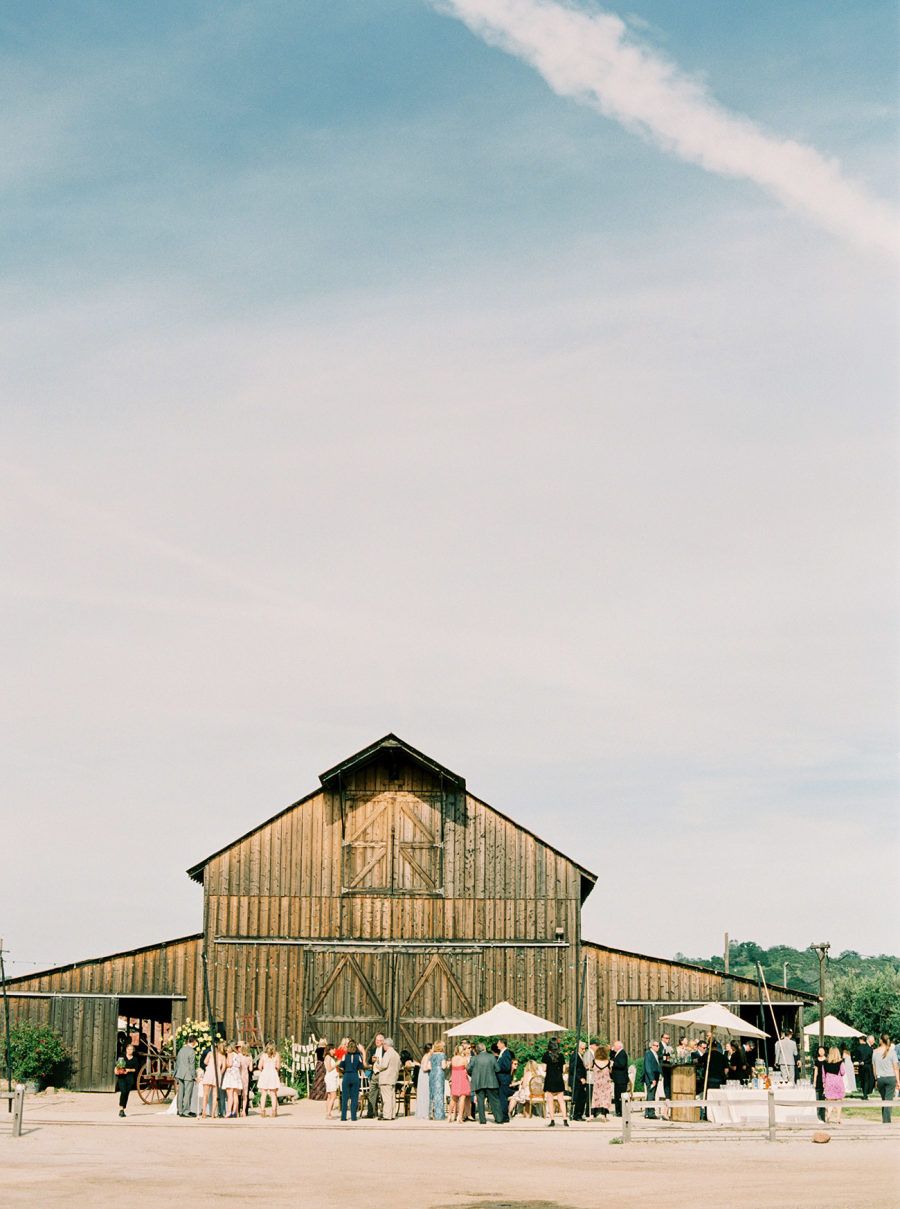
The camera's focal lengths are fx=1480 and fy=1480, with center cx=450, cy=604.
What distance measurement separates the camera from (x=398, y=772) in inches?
1572

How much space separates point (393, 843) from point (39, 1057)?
1059 centimetres

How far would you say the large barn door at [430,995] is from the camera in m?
38.1

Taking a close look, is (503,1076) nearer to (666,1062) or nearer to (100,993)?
(666,1062)

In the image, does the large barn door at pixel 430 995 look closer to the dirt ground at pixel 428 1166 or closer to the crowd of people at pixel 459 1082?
the crowd of people at pixel 459 1082

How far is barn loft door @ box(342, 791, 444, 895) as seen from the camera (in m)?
39.2

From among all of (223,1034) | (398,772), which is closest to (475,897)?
(398,772)

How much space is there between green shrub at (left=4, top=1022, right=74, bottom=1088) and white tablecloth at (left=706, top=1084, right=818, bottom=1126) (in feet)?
61.6

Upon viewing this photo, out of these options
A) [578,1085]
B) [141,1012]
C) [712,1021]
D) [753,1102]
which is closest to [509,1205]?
[753,1102]

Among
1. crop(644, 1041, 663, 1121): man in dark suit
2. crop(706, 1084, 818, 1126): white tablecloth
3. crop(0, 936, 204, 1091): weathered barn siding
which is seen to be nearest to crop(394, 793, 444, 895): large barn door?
crop(0, 936, 204, 1091): weathered barn siding

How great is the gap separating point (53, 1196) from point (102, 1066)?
922 inches

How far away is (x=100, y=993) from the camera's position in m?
39.1

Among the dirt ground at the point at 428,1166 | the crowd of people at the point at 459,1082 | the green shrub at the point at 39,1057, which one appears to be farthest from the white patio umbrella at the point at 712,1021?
the green shrub at the point at 39,1057

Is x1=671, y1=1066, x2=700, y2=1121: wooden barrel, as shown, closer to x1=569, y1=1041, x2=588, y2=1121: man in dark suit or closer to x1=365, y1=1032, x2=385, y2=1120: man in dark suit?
x1=569, y1=1041, x2=588, y2=1121: man in dark suit

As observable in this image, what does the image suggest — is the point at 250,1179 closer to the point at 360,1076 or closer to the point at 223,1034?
the point at 360,1076
